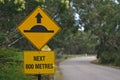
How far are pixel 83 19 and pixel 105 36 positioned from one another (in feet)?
82.7

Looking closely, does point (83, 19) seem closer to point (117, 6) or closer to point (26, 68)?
point (117, 6)

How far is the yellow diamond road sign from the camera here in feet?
41.7

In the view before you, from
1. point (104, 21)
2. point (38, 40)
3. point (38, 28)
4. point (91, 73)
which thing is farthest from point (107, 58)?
point (38, 40)

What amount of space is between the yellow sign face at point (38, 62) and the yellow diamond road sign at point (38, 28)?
0.81 ft

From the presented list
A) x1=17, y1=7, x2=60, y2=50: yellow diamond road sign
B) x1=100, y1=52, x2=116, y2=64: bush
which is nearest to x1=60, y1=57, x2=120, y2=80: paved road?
x1=100, y1=52, x2=116, y2=64: bush

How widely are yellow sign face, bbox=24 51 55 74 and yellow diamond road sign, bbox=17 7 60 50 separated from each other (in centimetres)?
25

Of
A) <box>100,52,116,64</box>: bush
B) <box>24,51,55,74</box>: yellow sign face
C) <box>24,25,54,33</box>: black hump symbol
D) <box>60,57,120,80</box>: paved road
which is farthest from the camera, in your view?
<box>100,52,116,64</box>: bush

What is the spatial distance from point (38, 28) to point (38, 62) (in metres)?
0.96

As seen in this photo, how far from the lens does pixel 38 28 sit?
12.9 meters

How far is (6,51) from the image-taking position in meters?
19.1

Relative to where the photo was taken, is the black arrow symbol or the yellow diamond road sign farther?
the black arrow symbol

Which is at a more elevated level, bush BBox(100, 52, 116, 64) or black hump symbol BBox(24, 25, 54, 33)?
black hump symbol BBox(24, 25, 54, 33)

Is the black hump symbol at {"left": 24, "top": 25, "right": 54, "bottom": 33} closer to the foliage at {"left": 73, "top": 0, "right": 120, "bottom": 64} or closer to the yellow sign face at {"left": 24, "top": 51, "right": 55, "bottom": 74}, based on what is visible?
the yellow sign face at {"left": 24, "top": 51, "right": 55, "bottom": 74}

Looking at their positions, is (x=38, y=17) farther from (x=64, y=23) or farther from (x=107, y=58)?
(x=107, y=58)
